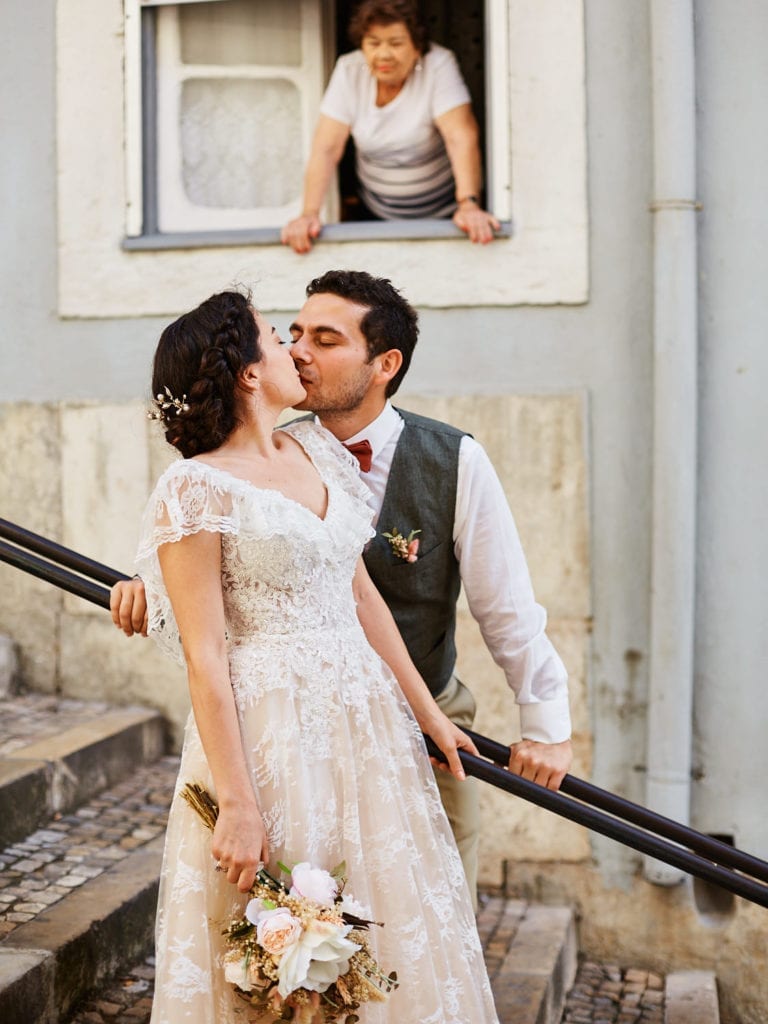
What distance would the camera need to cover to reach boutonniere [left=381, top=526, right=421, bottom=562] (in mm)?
2957

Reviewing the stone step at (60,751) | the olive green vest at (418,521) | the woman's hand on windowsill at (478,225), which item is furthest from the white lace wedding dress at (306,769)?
the woman's hand on windowsill at (478,225)

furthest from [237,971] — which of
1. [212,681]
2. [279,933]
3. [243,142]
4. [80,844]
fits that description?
[243,142]

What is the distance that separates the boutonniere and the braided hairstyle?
647 millimetres

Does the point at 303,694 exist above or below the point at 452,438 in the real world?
below

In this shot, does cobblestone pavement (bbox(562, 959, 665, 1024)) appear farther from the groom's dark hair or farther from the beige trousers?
the groom's dark hair

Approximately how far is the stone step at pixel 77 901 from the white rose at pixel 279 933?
0.96 metres

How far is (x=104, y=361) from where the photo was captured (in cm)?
A: 500

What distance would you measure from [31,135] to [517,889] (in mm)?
3360

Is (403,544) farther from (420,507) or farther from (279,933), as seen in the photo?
(279,933)

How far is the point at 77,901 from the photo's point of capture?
11.2 ft

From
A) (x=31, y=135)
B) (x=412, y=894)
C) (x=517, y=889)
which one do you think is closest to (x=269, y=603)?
(x=412, y=894)

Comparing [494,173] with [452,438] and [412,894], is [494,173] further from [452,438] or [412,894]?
[412,894]

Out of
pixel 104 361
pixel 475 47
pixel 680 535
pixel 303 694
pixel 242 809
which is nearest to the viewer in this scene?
pixel 242 809

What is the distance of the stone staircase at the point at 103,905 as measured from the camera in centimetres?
315
